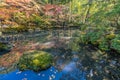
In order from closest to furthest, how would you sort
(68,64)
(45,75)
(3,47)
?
(45,75), (68,64), (3,47)

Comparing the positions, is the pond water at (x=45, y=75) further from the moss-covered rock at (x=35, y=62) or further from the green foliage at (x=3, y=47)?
the green foliage at (x=3, y=47)

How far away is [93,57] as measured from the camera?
13.9 metres

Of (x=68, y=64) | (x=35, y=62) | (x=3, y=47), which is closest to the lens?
(x=35, y=62)

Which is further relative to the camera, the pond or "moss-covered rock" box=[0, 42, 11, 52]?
"moss-covered rock" box=[0, 42, 11, 52]

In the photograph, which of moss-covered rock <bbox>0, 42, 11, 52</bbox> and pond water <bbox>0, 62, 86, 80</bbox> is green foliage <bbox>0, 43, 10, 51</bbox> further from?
pond water <bbox>0, 62, 86, 80</bbox>

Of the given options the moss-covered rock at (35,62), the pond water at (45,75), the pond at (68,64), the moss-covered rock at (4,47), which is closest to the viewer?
the pond water at (45,75)

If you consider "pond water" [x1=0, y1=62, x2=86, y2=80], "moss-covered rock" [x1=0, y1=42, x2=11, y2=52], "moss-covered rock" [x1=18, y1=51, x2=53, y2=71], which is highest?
"moss-covered rock" [x1=0, y1=42, x2=11, y2=52]

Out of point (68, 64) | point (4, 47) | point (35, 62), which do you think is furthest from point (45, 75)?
point (4, 47)

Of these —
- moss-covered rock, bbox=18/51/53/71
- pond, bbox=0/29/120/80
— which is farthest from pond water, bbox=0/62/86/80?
moss-covered rock, bbox=18/51/53/71

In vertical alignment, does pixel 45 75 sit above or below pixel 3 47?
below

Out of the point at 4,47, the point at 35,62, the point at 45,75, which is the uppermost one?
the point at 4,47

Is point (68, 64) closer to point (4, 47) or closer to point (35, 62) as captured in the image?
point (35, 62)

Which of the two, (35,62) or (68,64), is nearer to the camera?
(35,62)

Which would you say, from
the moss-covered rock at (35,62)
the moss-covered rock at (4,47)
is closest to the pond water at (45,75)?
the moss-covered rock at (35,62)
